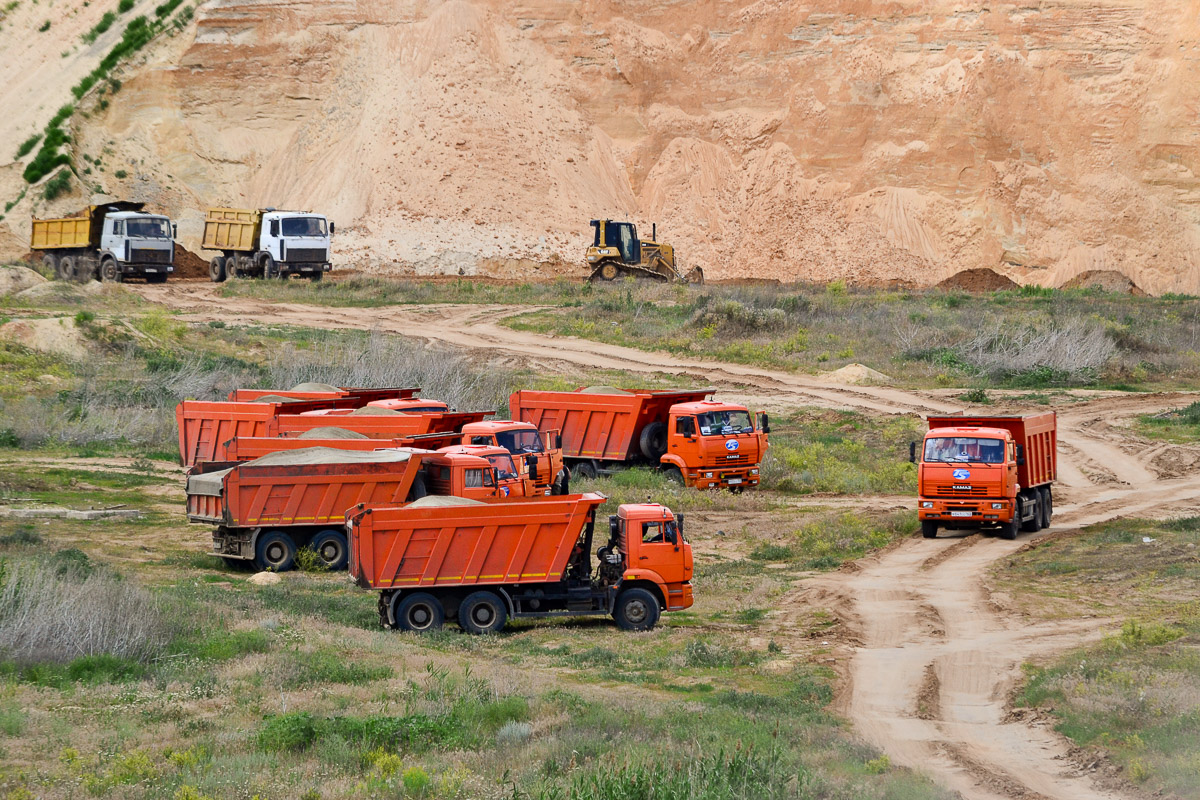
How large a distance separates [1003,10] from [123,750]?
239ft

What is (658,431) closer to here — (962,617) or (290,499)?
(290,499)

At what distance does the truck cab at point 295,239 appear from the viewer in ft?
198

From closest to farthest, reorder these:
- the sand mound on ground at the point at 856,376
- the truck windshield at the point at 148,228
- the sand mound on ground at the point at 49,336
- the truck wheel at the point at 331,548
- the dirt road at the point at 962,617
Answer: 1. the dirt road at the point at 962,617
2. the truck wheel at the point at 331,548
3. the sand mound on ground at the point at 49,336
4. the sand mound on ground at the point at 856,376
5. the truck windshield at the point at 148,228

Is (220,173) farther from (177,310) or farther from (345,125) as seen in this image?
(177,310)

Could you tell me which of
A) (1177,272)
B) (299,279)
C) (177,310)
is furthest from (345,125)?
(1177,272)

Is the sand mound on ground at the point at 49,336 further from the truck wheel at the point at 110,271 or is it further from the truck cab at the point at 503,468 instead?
the truck cab at the point at 503,468

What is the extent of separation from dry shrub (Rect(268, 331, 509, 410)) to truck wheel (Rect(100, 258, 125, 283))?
2069 centimetres

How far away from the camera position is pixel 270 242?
60969 millimetres

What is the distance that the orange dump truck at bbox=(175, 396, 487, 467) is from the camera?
27750 mm

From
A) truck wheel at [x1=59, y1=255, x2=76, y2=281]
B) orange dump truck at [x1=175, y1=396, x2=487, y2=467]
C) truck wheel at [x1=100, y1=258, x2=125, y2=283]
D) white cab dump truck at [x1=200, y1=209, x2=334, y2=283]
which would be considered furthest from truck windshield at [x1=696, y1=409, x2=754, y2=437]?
truck wheel at [x1=59, y1=255, x2=76, y2=281]

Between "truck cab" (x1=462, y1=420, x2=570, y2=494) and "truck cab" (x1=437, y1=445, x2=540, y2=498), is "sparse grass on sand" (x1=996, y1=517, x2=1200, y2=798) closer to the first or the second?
"truck cab" (x1=437, y1=445, x2=540, y2=498)

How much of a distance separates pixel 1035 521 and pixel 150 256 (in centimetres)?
4612

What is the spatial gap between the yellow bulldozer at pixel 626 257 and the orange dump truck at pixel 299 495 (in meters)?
42.4

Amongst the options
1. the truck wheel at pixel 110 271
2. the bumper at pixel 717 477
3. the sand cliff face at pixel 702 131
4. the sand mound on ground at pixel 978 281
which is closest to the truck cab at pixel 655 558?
the bumper at pixel 717 477
